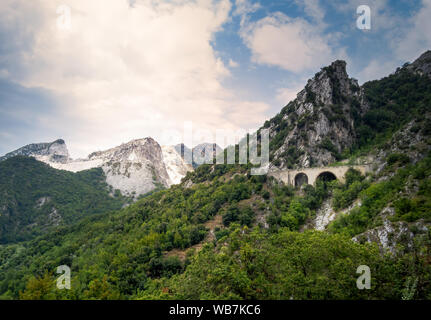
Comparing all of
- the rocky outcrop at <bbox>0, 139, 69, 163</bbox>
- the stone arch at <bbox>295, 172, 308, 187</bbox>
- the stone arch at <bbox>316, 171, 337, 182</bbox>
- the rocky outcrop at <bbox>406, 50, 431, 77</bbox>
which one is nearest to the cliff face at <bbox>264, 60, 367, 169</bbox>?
the stone arch at <bbox>295, 172, 308, 187</bbox>

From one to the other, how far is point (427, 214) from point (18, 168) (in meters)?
166

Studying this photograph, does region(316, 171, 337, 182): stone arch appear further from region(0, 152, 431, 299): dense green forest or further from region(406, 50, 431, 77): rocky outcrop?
region(406, 50, 431, 77): rocky outcrop

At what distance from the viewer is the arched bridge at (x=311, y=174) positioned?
40.0 metres

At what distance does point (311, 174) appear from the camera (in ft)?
145

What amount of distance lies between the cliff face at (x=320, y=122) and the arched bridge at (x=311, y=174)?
4.79 m

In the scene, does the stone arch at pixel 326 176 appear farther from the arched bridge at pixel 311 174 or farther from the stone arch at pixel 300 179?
the stone arch at pixel 300 179

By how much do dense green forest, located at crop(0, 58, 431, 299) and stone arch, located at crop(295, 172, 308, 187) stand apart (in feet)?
6.80

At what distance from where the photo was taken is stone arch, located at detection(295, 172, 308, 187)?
4622 cm

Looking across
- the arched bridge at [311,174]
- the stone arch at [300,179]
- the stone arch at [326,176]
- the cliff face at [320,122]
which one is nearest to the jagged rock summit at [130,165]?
the cliff face at [320,122]

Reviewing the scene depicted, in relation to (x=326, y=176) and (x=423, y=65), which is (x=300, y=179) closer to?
(x=326, y=176)

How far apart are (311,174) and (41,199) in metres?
128

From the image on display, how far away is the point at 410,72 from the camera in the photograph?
75.8 metres

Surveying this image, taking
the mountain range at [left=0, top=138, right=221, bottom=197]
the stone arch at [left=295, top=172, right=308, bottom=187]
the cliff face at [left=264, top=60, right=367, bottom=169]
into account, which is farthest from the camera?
the mountain range at [left=0, top=138, right=221, bottom=197]
